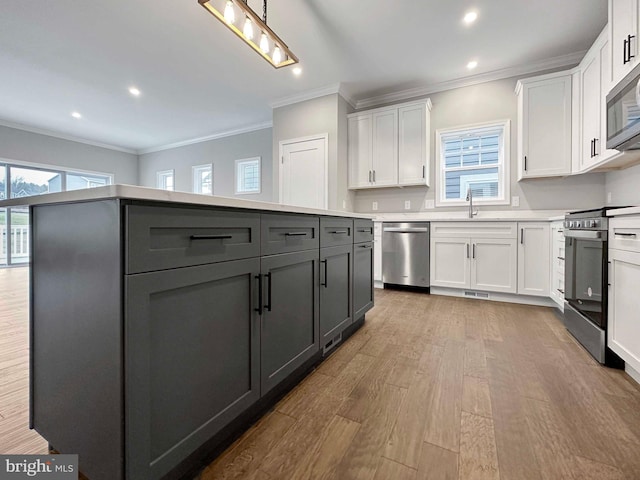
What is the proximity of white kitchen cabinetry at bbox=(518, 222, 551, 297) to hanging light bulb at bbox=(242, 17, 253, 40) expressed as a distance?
3170mm

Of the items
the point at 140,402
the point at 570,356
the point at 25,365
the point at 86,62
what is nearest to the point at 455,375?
the point at 570,356

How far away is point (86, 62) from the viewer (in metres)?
3.49

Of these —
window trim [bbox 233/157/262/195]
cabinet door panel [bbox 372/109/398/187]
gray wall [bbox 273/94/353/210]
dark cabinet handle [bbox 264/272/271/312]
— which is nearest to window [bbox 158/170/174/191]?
window trim [bbox 233/157/262/195]

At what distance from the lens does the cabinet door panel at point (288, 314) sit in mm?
1168

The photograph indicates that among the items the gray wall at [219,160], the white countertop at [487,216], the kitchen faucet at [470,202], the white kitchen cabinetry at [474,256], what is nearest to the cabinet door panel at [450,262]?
the white kitchen cabinetry at [474,256]

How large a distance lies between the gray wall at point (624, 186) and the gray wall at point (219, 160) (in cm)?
476

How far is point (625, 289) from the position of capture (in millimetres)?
1550

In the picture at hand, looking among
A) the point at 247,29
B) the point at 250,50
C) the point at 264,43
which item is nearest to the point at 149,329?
the point at 247,29

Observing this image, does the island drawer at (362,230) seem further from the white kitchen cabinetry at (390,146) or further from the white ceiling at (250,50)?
the white ceiling at (250,50)

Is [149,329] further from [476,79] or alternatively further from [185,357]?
[476,79]

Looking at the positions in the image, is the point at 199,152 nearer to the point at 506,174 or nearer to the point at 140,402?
the point at 506,174

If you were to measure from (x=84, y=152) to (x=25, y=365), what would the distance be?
672cm

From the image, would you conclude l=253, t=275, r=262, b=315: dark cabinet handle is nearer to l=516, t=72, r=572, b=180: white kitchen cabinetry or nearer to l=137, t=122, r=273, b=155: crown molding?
l=516, t=72, r=572, b=180: white kitchen cabinetry

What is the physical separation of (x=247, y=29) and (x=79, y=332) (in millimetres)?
2314
